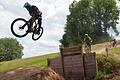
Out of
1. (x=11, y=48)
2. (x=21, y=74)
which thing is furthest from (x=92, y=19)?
(x=21, y=74)

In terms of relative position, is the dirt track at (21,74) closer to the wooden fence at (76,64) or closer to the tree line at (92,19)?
the wooden fence at (76,64)

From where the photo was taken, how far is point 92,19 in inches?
4193

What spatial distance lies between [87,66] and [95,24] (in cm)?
7309

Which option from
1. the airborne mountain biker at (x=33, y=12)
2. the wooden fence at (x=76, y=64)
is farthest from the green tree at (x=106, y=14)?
the airborne mountain biker at (x=33, y=12)

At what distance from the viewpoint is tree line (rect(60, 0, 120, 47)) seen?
10136cm

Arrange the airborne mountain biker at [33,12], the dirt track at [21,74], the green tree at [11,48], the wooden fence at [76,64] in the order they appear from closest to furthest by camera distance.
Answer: the airborne mountain biker at [33,12], the dirt track at [21,74], the wooden fence at [76,64], the green tree at [11,48]

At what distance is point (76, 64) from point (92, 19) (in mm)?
71666

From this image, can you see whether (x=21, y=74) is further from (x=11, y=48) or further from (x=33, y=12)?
(x=11, y=48)

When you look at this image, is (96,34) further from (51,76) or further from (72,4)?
(51,76)

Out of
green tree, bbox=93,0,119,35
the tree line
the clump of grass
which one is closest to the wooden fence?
the clump of grass

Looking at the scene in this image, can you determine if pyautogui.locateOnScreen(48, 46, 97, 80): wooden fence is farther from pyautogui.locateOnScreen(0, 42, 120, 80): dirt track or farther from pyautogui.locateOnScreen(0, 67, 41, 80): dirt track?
pyautogui.locateOnScreen(0, 67, 41, 80): dirt track

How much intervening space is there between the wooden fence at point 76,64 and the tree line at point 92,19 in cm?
6227

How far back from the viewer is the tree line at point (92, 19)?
10136cm

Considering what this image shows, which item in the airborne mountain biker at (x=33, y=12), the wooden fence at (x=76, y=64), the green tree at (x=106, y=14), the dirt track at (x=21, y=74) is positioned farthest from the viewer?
the green tree at (x=106, y=14)
